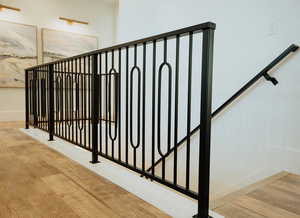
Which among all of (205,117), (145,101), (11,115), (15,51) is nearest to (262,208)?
(205,117)

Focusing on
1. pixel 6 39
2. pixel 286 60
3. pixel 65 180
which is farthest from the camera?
pixel 6 39

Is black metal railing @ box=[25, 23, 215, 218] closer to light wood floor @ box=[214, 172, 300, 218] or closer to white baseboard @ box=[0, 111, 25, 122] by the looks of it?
light wood floor @ box=[214, 172, 300, 218]

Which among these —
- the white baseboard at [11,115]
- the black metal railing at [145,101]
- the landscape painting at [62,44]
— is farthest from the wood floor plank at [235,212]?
the landscape painting at [62,44]

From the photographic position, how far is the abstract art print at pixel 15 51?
4699 mm

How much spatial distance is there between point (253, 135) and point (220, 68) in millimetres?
815

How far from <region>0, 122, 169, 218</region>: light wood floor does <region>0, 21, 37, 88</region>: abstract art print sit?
326cm

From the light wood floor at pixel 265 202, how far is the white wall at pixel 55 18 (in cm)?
473

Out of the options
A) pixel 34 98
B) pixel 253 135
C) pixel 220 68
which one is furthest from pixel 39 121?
pixel 253 135

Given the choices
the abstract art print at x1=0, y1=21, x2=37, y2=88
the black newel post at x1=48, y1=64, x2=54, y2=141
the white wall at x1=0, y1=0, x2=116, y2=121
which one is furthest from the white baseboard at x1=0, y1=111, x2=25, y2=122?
the black newel post at x1=48, y1=64, x2=54, y2=141

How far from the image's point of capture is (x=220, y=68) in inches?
105

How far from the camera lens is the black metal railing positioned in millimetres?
1081

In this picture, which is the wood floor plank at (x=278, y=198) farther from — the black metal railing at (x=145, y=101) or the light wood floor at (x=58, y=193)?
the light wood floor at (x=58, y=193)

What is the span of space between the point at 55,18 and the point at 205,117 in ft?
17.1

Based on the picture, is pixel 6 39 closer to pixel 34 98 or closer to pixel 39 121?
pixel 34 98
